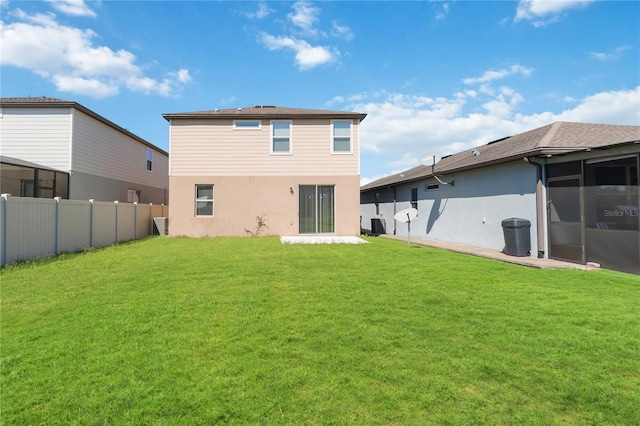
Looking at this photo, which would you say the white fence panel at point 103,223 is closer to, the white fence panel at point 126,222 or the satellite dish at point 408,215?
the white fence panel at point 126,222

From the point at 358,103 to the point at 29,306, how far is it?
14128 millimetres

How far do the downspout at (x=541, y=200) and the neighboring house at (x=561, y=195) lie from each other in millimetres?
23

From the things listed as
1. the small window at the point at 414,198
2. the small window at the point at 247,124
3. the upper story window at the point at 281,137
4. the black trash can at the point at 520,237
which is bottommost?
the black trash can at the point at 520,237

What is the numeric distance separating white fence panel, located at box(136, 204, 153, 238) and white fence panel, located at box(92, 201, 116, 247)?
2013 millimetres

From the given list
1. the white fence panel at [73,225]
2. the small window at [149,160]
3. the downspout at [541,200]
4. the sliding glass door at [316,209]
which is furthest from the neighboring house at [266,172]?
the small window at [149,160]

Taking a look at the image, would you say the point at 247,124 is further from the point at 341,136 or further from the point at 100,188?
the point at 100,188

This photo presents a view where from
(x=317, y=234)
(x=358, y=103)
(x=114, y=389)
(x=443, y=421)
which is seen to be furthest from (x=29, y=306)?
(x=358, y=103)

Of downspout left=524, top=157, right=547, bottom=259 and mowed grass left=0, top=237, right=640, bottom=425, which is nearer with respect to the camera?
mowed grass left=0, top=237, right=640, bottom=425

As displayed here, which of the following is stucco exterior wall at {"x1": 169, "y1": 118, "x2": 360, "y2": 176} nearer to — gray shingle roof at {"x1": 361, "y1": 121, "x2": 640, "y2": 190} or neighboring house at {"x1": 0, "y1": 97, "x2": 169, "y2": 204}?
neighboring house at {"x1": 0, "y1": 97, "x2": 169, "y2": 204}

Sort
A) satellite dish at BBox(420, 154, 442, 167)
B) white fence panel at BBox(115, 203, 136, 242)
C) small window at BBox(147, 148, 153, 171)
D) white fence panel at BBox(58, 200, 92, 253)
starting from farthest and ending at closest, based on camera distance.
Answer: small window at BBox(147, 148, 153, 171) → satellite dish at BBox(420, 154, 442, 167) → white fence panel at BBox(115, 203, 136, 242) → white fence panel at BBox(58, 200, 92, 253)

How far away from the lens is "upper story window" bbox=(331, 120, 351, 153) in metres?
13.6

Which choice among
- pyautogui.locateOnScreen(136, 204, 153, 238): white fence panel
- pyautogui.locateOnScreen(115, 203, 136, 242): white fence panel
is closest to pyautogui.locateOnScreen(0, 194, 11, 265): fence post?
pyautogui.locateOnScreen(115, 203, 136, 242): white fence panel

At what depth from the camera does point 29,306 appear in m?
4.18

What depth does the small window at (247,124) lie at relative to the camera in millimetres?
13547
